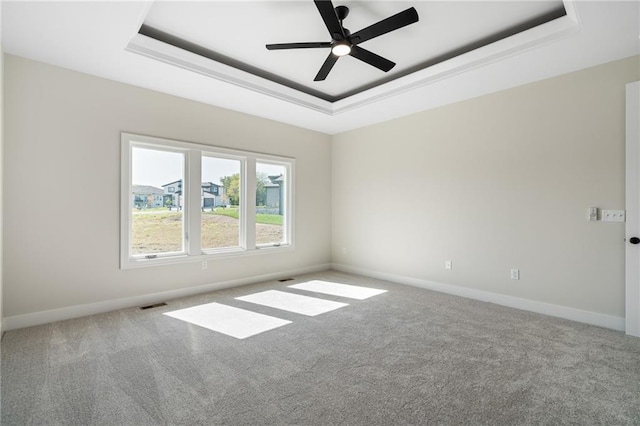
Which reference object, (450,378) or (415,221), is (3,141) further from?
(415,221)

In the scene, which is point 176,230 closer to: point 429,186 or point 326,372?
point 326,372

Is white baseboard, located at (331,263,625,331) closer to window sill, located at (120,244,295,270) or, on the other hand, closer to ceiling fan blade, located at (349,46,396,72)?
window sill, located at (120,244,295,270)

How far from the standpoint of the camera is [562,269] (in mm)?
3393

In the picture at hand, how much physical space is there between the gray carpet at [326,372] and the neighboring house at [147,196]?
4.48ft

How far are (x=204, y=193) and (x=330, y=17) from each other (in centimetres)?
302

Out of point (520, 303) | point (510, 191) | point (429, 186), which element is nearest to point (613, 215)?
point (510, 191)

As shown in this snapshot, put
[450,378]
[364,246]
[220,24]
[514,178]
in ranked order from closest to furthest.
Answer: [450,378], [220,24], [514,178], [364,246]

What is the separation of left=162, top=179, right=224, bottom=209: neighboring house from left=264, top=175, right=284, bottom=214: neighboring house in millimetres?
854

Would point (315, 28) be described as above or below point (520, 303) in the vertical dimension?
above

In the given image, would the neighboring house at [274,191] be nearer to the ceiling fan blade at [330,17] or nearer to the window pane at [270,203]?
the window pane at [270,203]

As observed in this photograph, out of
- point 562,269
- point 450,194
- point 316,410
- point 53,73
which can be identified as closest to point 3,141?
point 53,73

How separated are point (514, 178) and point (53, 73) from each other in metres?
5.41

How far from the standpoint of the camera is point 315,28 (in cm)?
293

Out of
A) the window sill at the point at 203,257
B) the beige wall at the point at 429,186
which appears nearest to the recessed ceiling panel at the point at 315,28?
the beige wall at the point at 429,186
